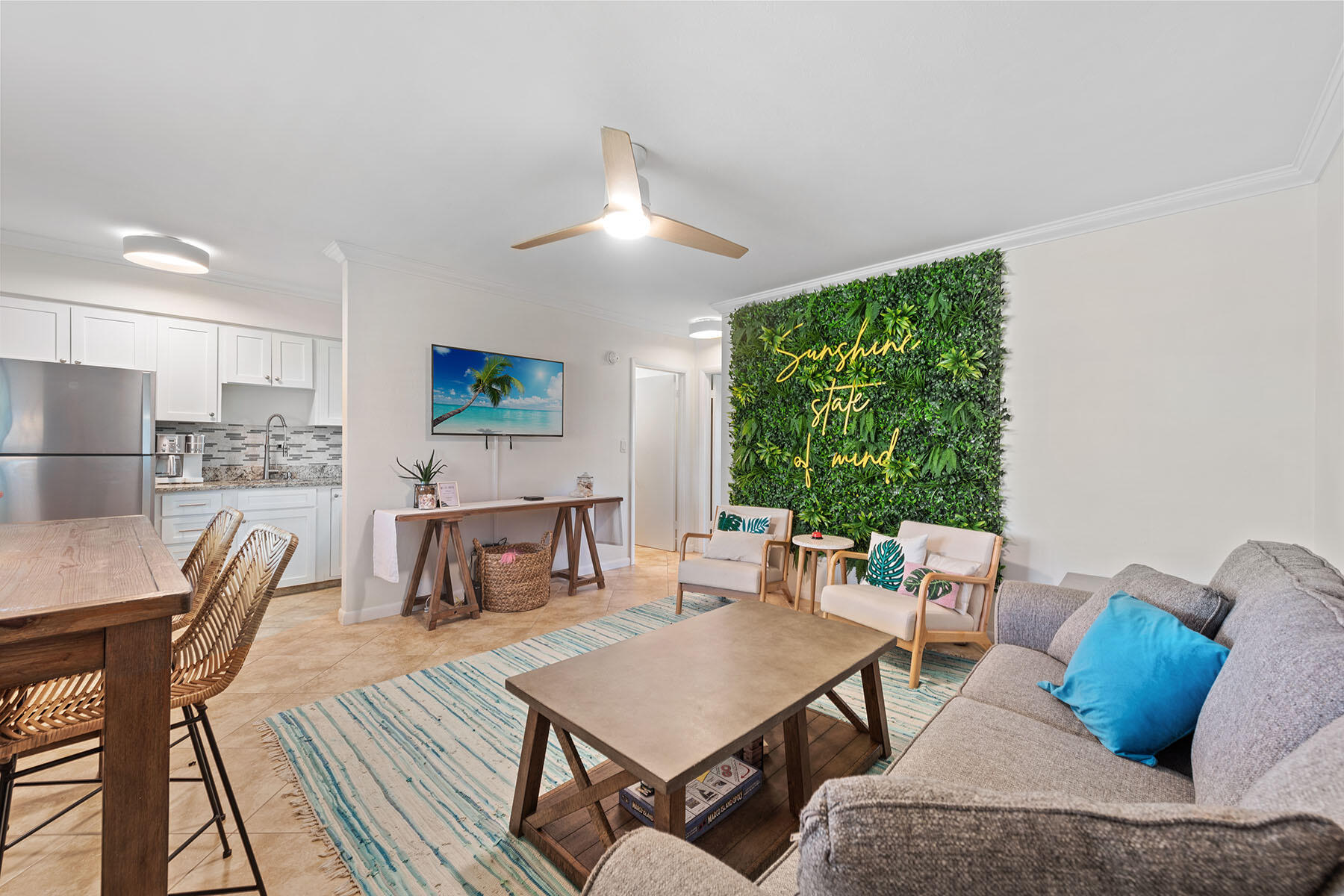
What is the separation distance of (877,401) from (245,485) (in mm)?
4539

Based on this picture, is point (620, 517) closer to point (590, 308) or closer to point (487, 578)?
point (487, 578)

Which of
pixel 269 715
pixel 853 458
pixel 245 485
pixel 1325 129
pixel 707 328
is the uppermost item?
pixel 1325 129

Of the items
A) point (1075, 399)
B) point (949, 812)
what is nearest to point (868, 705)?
point (949, 812)

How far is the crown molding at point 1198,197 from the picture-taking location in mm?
2078

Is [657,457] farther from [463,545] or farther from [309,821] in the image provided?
[309,821]

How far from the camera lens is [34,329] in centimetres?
340

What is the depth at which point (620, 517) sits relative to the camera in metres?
4.95

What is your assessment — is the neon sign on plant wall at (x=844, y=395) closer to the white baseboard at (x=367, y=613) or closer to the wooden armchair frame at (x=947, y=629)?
the wooden armchair frame at (x=947, y=629)

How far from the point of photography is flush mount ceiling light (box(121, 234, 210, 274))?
331 cm

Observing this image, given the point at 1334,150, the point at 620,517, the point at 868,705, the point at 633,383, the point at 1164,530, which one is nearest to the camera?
the point at 868,705

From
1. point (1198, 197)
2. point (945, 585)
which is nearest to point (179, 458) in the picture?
point (945, 585)

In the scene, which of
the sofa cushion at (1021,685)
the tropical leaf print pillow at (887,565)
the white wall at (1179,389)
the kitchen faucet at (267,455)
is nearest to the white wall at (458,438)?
the kitchen faucet at (267,455)

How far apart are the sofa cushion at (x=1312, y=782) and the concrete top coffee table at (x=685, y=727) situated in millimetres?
961

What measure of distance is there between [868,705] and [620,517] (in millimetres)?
3147
